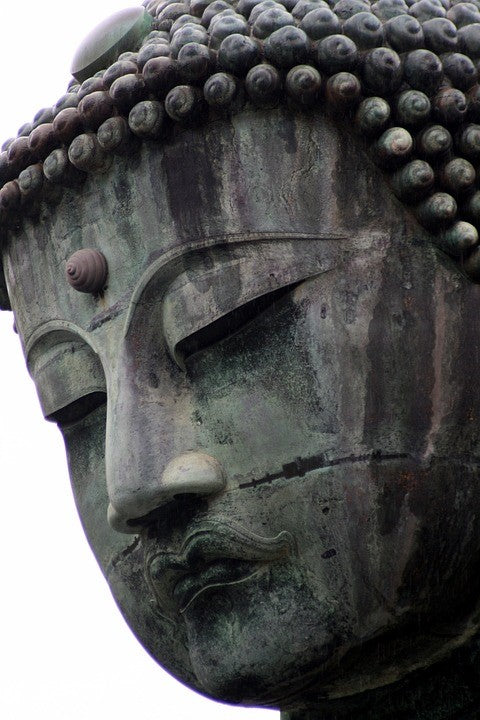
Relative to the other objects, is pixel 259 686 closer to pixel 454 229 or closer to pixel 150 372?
pixel 150 372

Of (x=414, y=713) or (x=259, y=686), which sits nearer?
(x=259, y=686)

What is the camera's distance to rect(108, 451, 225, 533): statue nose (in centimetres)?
581

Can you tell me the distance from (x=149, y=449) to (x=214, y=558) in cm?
42

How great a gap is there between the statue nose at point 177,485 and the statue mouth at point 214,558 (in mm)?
122

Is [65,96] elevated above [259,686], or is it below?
above

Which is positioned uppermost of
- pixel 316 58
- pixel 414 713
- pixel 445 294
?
pixel 316 58

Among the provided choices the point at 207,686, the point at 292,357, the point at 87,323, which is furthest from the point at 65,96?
the point at 207,686

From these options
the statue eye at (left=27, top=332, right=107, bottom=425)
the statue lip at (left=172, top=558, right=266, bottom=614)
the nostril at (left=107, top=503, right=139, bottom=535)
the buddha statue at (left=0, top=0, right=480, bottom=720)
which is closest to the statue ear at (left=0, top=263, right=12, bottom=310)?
the statue eye at (left=27, top=332, right=107, bottom=425)

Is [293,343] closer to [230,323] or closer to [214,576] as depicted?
[230,323]

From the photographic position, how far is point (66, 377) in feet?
21.0

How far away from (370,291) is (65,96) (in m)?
1.42

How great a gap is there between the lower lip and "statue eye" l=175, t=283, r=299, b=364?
0.72 meters

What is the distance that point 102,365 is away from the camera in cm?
622

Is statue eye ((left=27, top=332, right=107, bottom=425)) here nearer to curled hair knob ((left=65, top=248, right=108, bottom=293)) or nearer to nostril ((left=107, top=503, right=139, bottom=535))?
curled hair knob ((left=65, top=248, right=108, bottom=293))
